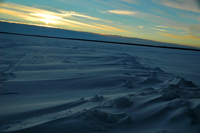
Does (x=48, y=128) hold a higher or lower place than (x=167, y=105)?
lower

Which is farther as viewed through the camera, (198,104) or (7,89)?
(7,89)

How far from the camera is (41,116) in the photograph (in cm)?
228

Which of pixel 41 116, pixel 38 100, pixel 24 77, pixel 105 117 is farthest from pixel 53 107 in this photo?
pixel 24 77

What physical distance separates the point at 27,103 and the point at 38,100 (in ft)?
0.75

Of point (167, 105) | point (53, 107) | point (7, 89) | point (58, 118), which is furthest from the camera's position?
point (7, 89)

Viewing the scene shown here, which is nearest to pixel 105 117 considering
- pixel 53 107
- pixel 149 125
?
pixel 149 125

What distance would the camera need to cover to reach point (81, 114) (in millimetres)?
2311

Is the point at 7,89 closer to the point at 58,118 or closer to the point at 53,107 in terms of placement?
the point at 53,107

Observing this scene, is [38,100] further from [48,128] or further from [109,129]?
[109,129]

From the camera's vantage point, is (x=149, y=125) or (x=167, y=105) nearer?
(x=149, y=125)

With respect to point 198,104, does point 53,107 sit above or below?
below

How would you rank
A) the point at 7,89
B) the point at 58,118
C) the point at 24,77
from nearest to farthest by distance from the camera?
the point at 58,118, the point at 7,89, the point at 24,77

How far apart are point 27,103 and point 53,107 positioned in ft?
1.86

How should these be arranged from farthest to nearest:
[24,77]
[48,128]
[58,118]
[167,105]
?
[24,77], [167,105], [58,118], [48,128]
